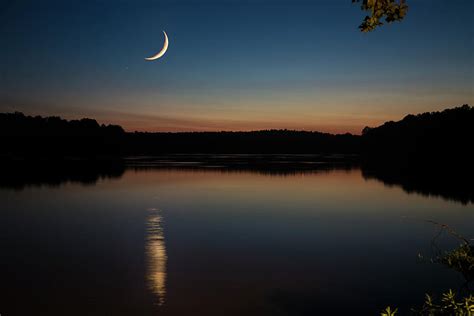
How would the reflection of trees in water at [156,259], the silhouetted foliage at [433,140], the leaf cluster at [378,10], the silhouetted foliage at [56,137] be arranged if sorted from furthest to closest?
the silhouetted foliage at [56,137] → the silhouetted foliage at [433,140] → the reflection of trees in water at [156,259] → the leaf cluster at [378,10]

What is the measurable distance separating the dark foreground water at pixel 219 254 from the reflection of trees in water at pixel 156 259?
1.8 inches

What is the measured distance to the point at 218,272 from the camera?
49.8 feet

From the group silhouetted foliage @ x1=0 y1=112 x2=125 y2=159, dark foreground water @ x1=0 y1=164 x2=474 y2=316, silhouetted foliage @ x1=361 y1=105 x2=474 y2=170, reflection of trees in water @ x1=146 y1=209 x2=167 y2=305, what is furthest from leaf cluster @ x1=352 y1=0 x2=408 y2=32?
silhouetted foliage @ x1=0 y1=112 x2=125 y2=159

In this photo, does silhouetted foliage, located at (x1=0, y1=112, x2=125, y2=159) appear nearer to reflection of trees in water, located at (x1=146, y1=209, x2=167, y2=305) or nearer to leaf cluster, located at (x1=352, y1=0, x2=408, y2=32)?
reflection of trees in water, located at (x1=146, y1=209, x2=167, y2=305)

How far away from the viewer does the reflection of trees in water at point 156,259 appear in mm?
13305

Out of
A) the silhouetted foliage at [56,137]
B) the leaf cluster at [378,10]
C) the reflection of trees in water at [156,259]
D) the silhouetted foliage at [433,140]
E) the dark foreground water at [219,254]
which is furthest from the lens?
the silhouetted foliage at [56,137]

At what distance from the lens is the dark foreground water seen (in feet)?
40.6

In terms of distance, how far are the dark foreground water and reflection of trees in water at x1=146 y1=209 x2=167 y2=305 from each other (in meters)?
0.04

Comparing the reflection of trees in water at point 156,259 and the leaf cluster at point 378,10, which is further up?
the leaf cluster at point 378,10

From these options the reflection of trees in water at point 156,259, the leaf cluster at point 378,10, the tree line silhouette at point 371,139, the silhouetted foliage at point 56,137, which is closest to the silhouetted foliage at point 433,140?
the tree line silhouette at point 371,139

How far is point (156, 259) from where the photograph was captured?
1681 centimetres

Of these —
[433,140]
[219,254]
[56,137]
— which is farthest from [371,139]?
[219,254]

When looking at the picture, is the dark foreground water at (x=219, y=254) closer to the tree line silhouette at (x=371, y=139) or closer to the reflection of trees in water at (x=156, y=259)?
the reflection of trees in water at (x=156, y=259)

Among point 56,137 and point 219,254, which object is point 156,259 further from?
point 56,137
